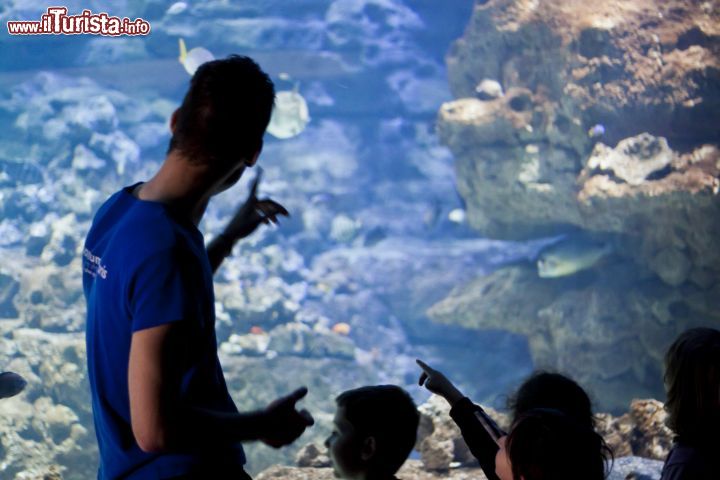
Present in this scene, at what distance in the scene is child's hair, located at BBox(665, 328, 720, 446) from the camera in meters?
1.96

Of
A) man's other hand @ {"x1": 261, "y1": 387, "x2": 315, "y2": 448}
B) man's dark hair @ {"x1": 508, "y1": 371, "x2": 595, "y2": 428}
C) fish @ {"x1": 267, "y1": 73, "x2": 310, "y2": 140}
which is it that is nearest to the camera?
man's other hand @ {"x1": 261, "y1": 387, "x2": 315, "y2": 448}

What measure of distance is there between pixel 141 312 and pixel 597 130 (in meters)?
8.41

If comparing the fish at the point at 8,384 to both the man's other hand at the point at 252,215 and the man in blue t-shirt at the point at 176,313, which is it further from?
the man in blue t-shirt at the point at 176,313

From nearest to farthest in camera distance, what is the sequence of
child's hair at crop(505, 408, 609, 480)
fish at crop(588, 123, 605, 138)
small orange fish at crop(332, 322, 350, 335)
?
child's hair at crop(505, 408, 609, 480), fish at crop(588, 123, 605, 138), small orange fish at crop(332, 322, 350, 335)

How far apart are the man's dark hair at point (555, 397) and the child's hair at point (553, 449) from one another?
58 centimetres

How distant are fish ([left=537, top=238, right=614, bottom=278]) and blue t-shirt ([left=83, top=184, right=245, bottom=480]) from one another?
27.0 feet

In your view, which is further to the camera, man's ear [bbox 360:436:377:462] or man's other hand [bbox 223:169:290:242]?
man's other hand [bbox 223:169:290:242]

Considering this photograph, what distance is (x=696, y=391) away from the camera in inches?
78.2

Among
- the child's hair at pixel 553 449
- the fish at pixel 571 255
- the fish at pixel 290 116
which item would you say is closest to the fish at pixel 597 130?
the fish at pixel 571 255

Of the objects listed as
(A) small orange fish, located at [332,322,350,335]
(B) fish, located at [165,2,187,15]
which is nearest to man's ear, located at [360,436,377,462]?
(A) small orange fish, located at [332,322,350,335]

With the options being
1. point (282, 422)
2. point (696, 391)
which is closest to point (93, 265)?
point (282, 422)

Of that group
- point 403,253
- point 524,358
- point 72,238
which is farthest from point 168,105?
point 524,358

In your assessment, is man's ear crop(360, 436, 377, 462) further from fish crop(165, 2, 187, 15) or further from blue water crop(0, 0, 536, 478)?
fish crop(165, 2, 187, 15)

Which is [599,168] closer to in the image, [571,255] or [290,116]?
[571,255]
